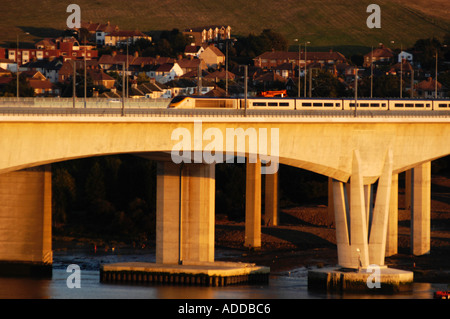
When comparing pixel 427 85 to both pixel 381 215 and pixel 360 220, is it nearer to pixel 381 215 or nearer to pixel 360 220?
pixel 381 215

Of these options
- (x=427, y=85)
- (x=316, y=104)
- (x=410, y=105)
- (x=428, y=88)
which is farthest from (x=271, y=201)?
(x=427, y=85)

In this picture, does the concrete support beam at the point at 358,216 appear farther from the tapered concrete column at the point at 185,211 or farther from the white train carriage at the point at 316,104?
the tapered concrete column at the point at 185,211

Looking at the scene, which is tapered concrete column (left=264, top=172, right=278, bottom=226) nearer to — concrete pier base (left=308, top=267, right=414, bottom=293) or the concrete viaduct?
the concrete viaduct

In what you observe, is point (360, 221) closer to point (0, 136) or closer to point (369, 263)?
point (369, 263)

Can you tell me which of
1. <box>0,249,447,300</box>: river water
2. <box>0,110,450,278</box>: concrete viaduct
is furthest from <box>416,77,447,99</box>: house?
<box>0,110,450,278</box>: concrete viaduct

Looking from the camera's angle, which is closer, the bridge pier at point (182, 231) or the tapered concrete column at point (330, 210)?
the bridge pier at point (182, 231)

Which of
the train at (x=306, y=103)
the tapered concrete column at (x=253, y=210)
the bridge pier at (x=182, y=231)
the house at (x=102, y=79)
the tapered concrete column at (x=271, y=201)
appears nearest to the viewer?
the train at (x=306, y=103)

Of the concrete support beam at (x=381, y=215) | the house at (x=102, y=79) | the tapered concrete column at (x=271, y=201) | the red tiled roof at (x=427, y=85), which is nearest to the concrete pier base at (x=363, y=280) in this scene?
the concrete support beam at (x=381, y=215)

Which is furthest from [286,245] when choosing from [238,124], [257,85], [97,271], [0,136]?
[257,85]
